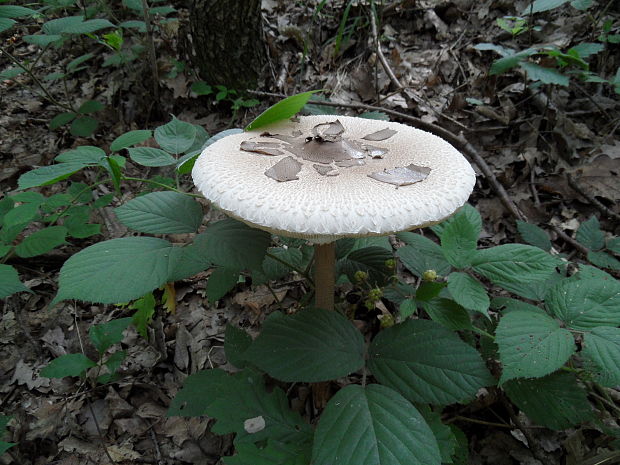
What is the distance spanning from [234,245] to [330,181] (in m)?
0.45

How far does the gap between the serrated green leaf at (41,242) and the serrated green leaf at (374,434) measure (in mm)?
1793

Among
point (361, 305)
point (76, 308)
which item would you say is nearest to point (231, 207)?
point (361, 305)

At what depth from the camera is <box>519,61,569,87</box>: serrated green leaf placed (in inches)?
117

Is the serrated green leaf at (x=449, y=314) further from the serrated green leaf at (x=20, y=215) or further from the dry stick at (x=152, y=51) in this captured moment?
the dry stick at (x=152, y=51)

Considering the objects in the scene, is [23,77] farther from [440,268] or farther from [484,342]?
[484,342]

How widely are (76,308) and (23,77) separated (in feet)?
13.8

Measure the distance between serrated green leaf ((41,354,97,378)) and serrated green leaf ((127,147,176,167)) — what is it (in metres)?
1.05

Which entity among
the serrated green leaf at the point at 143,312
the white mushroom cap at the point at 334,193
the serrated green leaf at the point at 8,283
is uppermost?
the white mushroom cap at the point at 334,193

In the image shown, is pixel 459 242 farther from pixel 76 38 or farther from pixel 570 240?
pixel 76 38

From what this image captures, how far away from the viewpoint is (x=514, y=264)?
4.99 ft

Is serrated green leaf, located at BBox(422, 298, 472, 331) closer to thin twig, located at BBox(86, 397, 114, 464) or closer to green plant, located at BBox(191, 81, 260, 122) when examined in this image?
thin twig, located at BBox(86, 397, 114, 464)

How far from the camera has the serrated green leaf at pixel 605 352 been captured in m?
1.26

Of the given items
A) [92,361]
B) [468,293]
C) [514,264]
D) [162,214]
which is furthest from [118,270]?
[514,264]

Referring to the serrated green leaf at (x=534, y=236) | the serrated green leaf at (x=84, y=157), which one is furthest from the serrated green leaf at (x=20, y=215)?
the serrated green leaf at (x=534, y=236)
